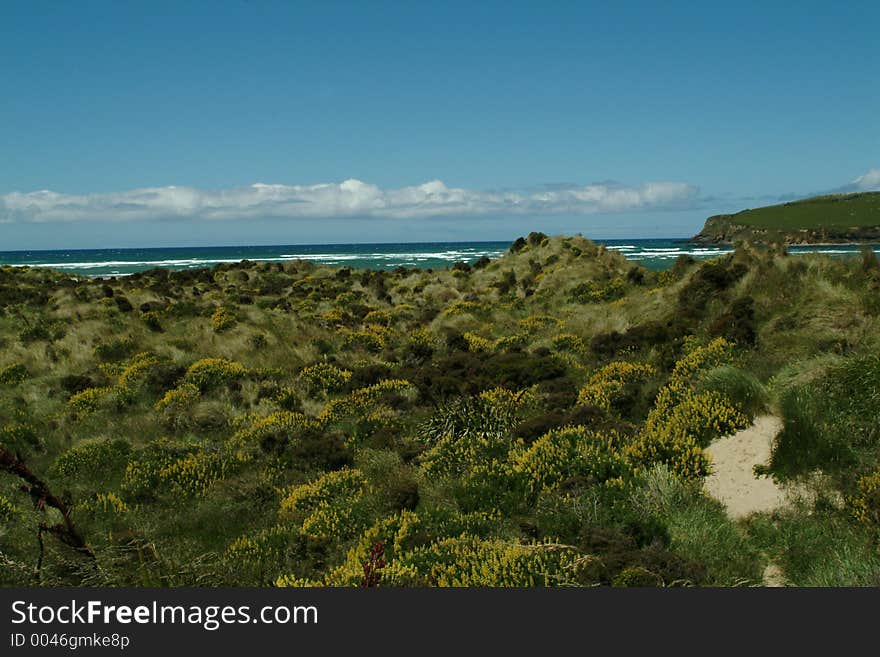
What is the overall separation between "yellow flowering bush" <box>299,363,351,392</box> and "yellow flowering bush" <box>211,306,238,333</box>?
7.49 metres

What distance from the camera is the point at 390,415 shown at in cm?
1200

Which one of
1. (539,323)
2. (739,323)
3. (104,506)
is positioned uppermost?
(739,323)

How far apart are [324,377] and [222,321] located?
29.6 feet

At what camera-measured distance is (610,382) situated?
11.3 metres

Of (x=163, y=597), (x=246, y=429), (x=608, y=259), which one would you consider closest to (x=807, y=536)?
(x=163, y=597)

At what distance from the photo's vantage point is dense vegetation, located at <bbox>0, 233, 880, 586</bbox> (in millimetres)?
5758

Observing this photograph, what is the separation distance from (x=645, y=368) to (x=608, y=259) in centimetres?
2175

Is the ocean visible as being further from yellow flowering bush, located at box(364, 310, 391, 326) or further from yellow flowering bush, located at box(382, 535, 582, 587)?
yellow flowering bush, located at box(382, 535, 582, 587)

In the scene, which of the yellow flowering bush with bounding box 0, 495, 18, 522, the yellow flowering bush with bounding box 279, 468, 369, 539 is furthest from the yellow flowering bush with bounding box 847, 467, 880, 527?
the yellow flowering bush with bounding box 0, 495, 18, 522

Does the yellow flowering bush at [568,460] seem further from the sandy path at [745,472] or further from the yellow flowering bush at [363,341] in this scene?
the yellow flowering bush at [363,341]

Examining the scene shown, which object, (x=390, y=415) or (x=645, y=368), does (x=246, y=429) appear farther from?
(x=645, y=368)

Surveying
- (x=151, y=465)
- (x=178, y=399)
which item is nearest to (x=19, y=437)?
(x=178, y=399)

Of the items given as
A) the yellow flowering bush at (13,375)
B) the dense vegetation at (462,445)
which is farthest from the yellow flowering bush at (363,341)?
the yellow flowering bush at (13,375)

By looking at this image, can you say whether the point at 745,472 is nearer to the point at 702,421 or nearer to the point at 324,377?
the point at 702,421
